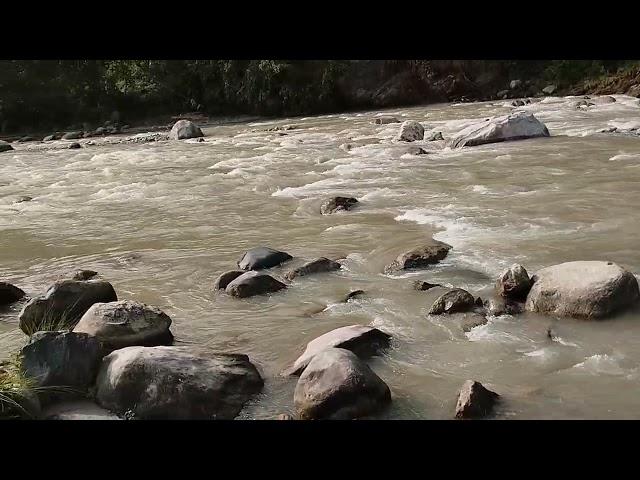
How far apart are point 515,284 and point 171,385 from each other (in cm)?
250

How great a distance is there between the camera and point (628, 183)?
8297 mm

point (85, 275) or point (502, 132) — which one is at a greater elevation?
point (502, 132)

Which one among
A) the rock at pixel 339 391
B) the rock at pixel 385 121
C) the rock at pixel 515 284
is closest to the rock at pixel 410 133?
the rock at pixel 385 121

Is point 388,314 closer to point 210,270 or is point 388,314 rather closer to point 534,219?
point 210,270

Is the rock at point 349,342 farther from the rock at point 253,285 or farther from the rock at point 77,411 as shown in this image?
the rock at point 253,285

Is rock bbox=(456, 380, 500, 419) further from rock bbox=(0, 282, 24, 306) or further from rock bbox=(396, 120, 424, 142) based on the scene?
rock bbox=(396, 120, 424, 142)

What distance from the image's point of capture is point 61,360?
348 centimetres

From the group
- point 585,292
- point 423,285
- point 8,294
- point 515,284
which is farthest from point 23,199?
point 585,292

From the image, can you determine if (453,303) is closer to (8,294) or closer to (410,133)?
(8,294)

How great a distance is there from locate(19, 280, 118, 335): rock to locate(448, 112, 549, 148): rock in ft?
31.3

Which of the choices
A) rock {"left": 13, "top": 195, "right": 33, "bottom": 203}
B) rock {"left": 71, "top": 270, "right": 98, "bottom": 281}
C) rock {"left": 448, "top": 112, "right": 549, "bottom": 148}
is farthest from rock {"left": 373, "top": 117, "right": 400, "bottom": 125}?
rock {"left": 71, "top": 270, "right": 98, "bottom": 281}

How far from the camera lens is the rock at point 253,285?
516 centimetres

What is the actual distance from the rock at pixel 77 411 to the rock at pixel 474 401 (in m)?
1.66
